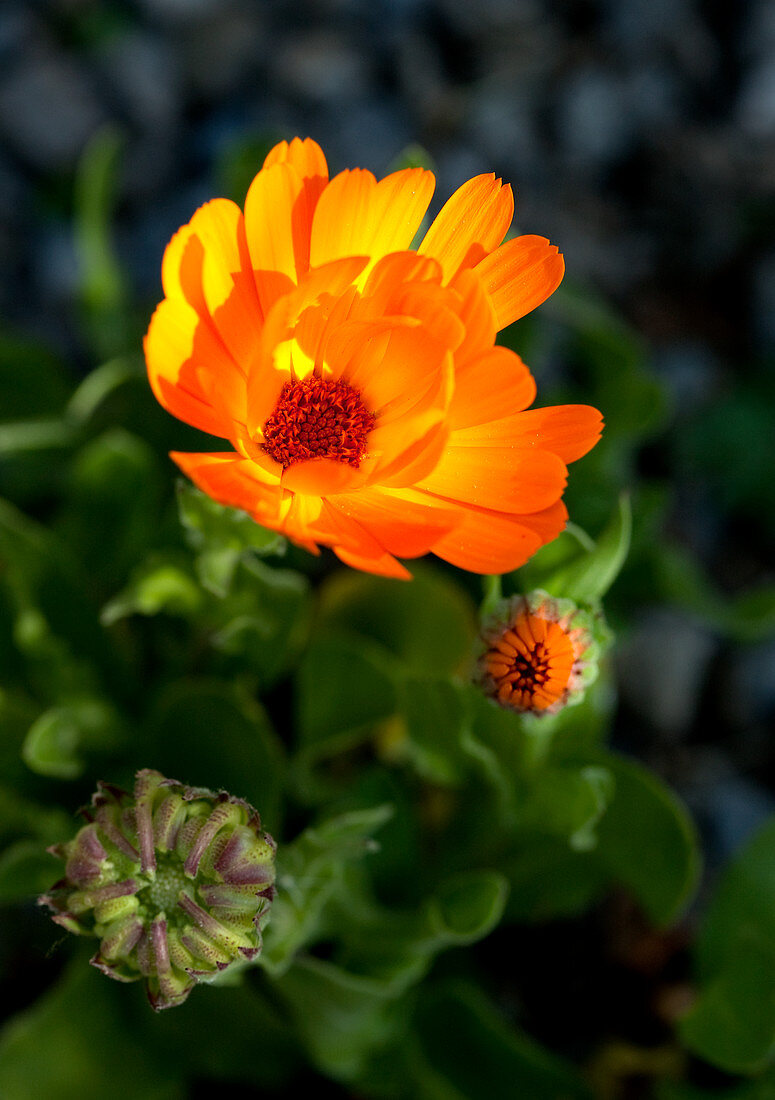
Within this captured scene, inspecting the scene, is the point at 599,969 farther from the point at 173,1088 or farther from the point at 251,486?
the point at 251,486

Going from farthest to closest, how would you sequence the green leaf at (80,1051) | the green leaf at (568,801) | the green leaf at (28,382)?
the green leaf at (28,382), the green leaf at (80,1051), the green leaf at (568,801)

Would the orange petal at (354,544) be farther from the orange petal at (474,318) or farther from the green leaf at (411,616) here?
the green leaf at (411,616)

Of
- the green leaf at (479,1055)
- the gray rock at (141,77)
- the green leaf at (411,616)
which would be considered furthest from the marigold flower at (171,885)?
the gray rock at (141,77)

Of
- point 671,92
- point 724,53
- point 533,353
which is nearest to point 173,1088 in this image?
point 533,353

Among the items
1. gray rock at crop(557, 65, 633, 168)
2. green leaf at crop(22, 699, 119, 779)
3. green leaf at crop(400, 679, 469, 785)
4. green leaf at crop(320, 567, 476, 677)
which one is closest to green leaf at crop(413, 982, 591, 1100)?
green leaf at crop(400, 679, 469, 785)

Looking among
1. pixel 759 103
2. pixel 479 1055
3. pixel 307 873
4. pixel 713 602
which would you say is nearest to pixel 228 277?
pixel 307 873

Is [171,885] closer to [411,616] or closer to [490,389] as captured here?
[490,389]
